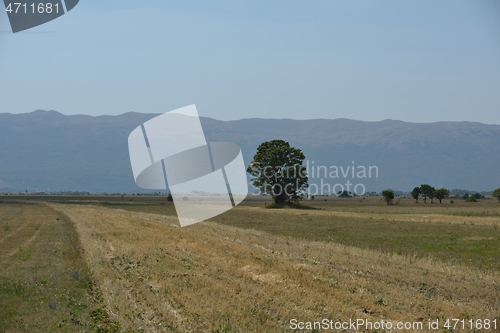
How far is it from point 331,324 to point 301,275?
18.4ft

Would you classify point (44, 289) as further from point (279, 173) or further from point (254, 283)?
point (279, 173)

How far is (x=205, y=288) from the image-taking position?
49.9 feet

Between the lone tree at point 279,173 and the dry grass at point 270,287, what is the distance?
202 ft

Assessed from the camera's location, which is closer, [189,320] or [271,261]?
[189,320]

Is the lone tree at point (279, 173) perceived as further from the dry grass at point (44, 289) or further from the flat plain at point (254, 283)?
the dry grass at point (44, 289)

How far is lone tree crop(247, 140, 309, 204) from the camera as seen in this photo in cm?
8700

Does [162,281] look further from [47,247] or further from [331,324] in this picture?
[47,247]

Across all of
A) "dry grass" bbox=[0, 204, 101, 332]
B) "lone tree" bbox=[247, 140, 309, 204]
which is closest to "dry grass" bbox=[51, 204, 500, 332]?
"dry grass" bbox=[0, 204, 101, 332]

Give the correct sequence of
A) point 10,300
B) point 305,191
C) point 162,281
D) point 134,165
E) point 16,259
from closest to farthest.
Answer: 1. point 10,300
2. point 162,281
3. point 16,259
4. point 134,165
5. point 305,191

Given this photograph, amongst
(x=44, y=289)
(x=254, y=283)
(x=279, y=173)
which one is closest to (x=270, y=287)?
(x=254, y=283)

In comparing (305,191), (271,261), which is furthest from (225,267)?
(305,191)

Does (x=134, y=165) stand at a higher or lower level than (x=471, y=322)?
higher

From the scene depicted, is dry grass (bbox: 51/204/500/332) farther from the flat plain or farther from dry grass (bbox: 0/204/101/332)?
dry grass (bbox: 0/204/101/332)

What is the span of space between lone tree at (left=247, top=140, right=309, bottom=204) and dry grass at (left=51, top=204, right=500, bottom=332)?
61.7m
